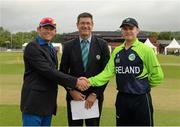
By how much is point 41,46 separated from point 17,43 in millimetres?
135615

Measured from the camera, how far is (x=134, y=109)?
17.4ft

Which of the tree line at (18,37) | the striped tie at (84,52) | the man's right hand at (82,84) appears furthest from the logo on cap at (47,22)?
the tree line at (18,37)

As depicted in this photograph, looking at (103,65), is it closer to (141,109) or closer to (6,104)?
(141,109)

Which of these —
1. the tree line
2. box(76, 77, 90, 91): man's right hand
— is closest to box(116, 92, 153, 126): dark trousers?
box(76, 77, 90, 91): man's right hand

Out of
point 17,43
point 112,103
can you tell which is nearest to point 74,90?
point 112,103

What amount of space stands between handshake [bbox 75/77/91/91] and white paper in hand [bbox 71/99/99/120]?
0.91 ft

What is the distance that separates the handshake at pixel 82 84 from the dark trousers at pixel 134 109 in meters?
0.49

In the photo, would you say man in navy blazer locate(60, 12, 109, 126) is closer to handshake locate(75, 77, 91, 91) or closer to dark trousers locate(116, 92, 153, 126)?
handshake locate(75, 77, 91, 91)

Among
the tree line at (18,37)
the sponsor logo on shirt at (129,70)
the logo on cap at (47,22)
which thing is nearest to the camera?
the logo on cap at (47,22)

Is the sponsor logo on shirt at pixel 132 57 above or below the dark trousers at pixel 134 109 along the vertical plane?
above

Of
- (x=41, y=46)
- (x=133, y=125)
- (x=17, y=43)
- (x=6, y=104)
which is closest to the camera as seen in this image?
(x=41, y=46)

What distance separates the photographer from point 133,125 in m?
5.44

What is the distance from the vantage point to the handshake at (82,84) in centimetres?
530

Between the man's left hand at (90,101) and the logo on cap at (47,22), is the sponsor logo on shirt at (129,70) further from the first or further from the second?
the logo on cap at (47,22)
